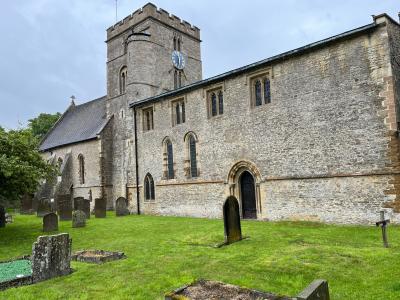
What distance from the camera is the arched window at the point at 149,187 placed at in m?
20.8

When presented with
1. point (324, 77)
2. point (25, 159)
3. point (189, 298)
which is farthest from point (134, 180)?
point (189, 298)

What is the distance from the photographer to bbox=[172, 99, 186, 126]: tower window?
19.0 meters

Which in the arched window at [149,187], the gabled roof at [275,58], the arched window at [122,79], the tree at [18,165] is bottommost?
the arched window at [149,187]

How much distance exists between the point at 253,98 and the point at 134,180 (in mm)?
10004

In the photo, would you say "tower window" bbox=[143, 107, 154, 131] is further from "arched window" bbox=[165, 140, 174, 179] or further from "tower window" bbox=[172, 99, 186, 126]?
"tower window" bbox=[172, 99, 186, 126]

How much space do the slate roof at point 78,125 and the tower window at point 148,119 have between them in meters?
4.57

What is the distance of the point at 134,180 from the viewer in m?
21.5

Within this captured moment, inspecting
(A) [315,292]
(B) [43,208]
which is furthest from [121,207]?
(A) [315,292]

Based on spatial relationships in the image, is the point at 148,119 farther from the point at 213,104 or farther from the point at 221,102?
the point at 221,102

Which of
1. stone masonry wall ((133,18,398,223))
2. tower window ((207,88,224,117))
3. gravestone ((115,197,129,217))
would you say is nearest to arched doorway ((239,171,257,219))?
stone masonry wall ((133,18,398,223))

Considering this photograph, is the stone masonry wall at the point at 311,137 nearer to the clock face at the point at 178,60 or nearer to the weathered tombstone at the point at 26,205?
the clock face at the point at 178,60

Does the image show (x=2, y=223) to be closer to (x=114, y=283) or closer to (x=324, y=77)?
(x=114, y=283)

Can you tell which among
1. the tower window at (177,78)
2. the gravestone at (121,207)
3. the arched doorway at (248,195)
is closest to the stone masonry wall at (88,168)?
the gravestone at (121,207)

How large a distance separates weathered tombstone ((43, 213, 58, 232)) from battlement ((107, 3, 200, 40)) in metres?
16.3
